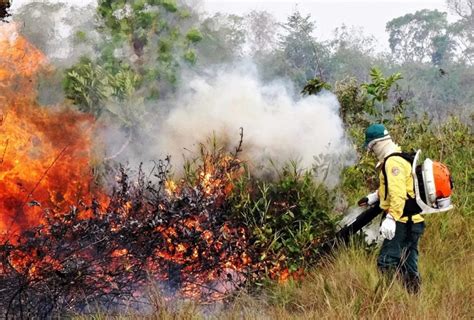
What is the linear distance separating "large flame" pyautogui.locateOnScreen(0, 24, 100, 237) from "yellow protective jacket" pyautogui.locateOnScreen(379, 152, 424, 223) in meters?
2.91

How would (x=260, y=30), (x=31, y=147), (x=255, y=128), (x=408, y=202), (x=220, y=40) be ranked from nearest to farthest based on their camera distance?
1. (x=408, y=202)
2. (x=31, y=147)
3. (x=255, y=128)
4. (x=220, y=40)
5. (x=260, y=30)

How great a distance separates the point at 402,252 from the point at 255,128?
2.12 m

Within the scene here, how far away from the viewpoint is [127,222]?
15.5ft

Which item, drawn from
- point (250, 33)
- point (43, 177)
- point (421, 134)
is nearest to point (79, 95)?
point (43, 177)

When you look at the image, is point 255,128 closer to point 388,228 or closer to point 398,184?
point 398,184

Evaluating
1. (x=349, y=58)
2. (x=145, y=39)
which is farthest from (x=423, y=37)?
(x=145, y=39)

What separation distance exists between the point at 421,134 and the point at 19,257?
580 cm

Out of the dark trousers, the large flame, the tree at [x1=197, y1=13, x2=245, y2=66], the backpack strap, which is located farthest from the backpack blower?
the tree at [x1=197, y1=13, x2=245, y2=66]

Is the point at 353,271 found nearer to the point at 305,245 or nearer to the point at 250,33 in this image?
the point at 305,245

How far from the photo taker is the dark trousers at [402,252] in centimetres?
455

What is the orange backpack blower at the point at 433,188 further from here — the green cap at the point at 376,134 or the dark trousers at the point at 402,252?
the green cap at the point at 376,134

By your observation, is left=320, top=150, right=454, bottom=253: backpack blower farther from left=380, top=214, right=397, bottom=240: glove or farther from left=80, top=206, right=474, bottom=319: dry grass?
left=80, top=206, right=474, bottom=319: dry grass

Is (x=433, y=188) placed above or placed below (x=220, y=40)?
below

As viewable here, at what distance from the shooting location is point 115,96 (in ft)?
23.0
